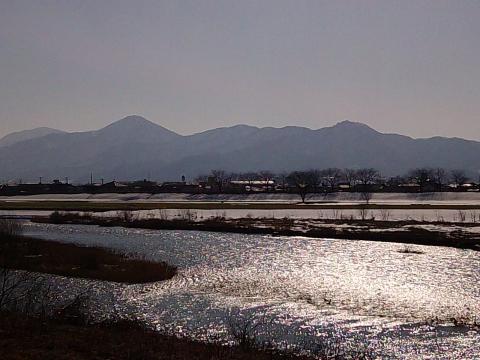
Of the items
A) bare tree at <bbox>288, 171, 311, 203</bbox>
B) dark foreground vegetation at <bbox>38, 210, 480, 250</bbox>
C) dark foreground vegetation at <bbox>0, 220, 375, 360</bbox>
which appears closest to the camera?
dark foreground vegetation at <bbox>0, 220, 375, 360</bbox>

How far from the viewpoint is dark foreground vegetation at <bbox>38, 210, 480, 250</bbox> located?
4594 cm

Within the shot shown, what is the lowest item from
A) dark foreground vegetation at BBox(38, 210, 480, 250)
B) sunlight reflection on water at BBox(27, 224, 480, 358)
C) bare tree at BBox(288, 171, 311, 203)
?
sunlight reflection on water at BBox(27, 224, 480, 358)

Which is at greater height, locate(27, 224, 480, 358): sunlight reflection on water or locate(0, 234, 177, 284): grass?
locate(0, 234, 177, 284): grass

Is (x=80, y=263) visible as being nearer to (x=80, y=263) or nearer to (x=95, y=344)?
(x=80, y=263)

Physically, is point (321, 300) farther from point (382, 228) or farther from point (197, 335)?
point (382, 228)

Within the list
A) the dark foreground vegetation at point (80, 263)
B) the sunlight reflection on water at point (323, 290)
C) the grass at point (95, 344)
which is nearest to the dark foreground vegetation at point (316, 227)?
the sunlight reflection on water at point (323, 290)

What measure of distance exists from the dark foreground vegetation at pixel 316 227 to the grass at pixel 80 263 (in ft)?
67.1

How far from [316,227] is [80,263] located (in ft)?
97.3

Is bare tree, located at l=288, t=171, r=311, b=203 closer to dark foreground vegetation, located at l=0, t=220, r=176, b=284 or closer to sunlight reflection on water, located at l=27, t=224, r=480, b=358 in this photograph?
sunlight reflection on water, located at l=27, t=224, r=480, b=358

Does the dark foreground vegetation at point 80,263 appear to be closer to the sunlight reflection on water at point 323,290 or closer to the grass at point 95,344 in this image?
the sunlight reflection on water at point 323,290

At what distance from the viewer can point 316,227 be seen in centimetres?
5684

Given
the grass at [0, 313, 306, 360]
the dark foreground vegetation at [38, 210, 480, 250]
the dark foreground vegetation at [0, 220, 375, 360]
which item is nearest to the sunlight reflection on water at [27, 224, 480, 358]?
the dark foreground vegetation at [0, 220, 375, 360]

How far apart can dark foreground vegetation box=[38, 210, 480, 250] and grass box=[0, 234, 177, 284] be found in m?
20.5

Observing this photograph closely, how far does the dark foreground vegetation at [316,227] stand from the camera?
45.9 m
